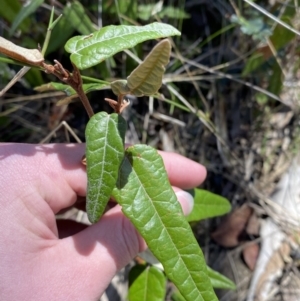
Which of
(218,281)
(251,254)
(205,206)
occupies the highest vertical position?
(205,206)

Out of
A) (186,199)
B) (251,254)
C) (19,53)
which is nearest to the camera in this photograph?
(19,53)

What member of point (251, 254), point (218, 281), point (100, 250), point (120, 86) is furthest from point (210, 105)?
point (120, 86)

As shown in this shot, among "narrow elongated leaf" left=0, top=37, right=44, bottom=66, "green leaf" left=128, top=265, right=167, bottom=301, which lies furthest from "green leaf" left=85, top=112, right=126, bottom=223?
"green leaf" left=128, top=265, right=167, bottom=301

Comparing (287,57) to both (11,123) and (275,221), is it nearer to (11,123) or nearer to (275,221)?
(275,221)

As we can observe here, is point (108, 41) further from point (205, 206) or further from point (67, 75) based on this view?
point (205, 206)

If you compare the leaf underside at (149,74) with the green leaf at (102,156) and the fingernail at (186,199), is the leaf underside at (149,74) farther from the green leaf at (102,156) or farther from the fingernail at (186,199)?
the fingernail at (186,199)

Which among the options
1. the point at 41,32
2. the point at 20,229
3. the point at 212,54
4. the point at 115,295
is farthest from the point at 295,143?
the point at 20,229
